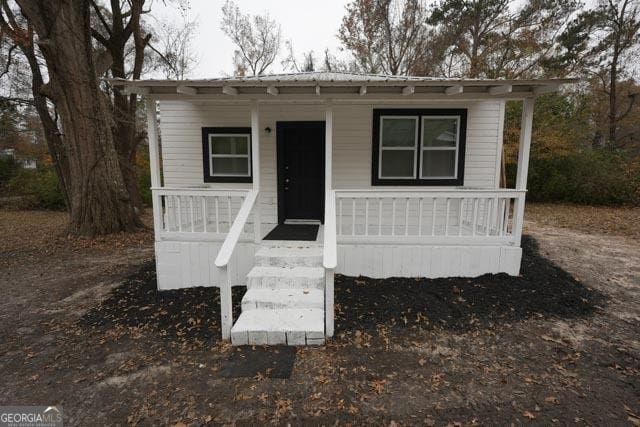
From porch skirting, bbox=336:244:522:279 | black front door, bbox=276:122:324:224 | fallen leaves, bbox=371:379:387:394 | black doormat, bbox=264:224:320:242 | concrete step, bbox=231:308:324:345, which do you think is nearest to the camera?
fallen leaves, bbox=371:379:387:394

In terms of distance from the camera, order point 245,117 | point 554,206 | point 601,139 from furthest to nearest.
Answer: point 601,139 < point 554,206 < point 245,117

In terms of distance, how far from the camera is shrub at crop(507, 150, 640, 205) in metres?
12.9

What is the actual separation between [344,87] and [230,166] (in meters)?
2.97

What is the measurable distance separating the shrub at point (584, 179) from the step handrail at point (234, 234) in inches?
549

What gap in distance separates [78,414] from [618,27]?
2239 cm

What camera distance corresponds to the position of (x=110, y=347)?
3381 mm

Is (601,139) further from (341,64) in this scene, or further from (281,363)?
(281,363)

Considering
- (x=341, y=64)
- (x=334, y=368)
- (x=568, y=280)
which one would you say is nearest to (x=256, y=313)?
(x=334, y=368)

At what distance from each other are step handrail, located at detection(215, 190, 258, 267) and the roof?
1420mm

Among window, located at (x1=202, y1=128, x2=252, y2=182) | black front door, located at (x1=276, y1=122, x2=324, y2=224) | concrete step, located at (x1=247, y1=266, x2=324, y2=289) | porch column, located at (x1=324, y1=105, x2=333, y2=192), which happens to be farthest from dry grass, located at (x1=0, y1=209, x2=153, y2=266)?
porch column, located at (x1=324, y1=105, x2=333, y2=192)

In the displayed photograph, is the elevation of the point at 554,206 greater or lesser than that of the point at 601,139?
lesser

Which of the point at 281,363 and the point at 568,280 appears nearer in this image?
the point at 281,363

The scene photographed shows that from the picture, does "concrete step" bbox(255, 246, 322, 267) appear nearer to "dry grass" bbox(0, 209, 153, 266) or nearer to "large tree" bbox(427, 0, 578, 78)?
"dry grass" bbox(0, 209, 153, 266)

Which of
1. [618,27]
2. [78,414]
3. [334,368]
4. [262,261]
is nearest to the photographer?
[78,414]
